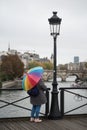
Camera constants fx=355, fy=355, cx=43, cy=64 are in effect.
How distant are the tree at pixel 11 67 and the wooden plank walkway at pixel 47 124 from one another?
9263 cm

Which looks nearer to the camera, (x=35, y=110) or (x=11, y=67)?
(x=35, y=110)

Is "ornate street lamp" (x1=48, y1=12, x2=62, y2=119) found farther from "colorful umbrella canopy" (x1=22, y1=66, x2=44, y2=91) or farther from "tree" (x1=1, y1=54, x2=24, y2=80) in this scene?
"tree" (x1=1, y1=54, x2=24, y2=80)

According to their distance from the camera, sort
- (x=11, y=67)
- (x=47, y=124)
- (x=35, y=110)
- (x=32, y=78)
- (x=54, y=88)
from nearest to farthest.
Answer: (x=32, y=78)
(x=47, y=124)
(x=35, y=110)
(x=54, y=88)
(x=11, y=67)

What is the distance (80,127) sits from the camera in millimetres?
11320

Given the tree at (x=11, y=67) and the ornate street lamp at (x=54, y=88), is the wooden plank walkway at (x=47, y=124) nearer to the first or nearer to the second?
the ornate street lamp at (x=54, y=88)

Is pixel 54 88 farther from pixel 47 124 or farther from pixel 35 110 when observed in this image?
pixel 47 124

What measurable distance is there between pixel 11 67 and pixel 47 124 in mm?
96710

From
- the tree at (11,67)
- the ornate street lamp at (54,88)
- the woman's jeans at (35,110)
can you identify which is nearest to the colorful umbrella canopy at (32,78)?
the woman's jeans at (35,110)

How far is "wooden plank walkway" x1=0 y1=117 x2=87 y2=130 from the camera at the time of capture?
11.2 metres

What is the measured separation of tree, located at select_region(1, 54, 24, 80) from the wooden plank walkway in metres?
92.6

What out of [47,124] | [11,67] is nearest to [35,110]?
[47,124]

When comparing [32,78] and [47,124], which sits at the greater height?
[32,78]

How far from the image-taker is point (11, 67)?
108 m

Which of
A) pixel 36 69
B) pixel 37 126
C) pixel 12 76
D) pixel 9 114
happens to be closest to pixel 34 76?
pixel 36 69
